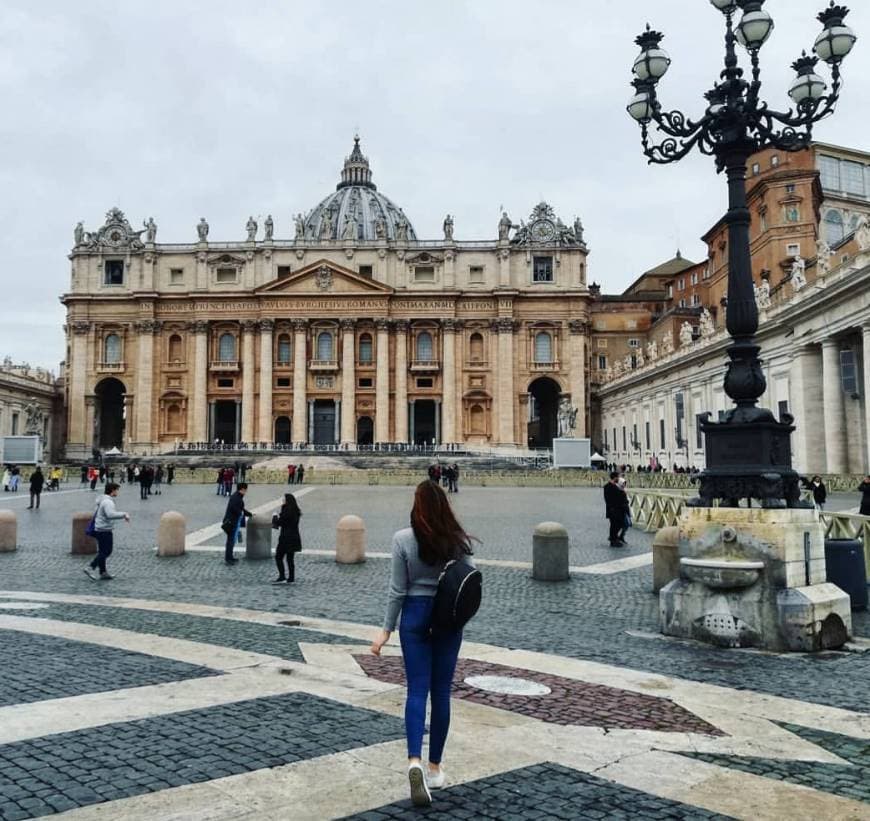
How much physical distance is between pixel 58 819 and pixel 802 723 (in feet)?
15.1

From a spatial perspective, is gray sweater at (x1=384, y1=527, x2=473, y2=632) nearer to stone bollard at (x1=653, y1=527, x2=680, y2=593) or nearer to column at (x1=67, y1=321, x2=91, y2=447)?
stone bollard at (x1=653, y1=527, x2=680, y2=593)

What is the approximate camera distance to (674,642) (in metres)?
8.07

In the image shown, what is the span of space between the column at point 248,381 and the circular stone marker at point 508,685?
66922 mm

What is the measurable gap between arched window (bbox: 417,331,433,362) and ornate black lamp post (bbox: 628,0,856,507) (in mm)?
62260

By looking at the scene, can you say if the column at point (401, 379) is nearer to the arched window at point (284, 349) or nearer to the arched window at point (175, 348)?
the arched window at point (284, 349)

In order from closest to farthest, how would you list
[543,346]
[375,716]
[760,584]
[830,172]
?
[375,716] < [760,584] < [830,172] < [543,346]

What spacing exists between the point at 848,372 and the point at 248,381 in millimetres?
52643

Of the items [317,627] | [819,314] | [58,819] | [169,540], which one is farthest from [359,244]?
[58,819]

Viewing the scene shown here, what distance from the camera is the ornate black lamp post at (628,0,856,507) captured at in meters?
8.20

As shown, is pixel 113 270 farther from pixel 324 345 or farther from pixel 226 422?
pixel 324 345

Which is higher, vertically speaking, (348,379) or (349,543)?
(348,379)

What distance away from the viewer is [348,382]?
71.7 metres

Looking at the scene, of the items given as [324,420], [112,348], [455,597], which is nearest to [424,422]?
[324,420]

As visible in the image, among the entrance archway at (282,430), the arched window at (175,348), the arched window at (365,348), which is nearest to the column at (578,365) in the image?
the arched window at (365,348)
